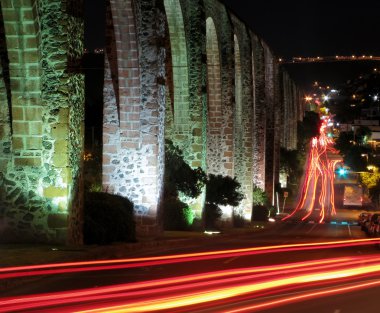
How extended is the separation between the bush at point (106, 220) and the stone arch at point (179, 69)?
30.9ft

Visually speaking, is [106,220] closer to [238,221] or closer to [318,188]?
[238,221]

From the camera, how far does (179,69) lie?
99.4 feet

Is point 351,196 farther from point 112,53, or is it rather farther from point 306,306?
point 306,306

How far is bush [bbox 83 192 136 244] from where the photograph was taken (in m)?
18.8

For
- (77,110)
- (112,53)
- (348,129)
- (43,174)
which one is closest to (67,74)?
(77,110)

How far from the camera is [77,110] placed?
17.6 m

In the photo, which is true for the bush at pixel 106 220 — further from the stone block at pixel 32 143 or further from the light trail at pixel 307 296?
the light trail at pixel 307 296

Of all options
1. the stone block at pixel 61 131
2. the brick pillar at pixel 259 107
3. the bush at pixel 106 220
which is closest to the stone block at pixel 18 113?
the stone block at pixel 61 131

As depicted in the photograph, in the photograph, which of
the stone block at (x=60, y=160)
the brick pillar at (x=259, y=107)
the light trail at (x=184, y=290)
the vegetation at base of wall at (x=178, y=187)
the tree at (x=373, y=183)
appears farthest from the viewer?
the tree at (x=373, y=183)

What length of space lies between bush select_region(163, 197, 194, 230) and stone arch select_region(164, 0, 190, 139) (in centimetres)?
310

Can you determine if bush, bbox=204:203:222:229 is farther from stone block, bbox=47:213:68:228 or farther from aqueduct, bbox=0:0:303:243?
stone block, bbox=47:213:68:228

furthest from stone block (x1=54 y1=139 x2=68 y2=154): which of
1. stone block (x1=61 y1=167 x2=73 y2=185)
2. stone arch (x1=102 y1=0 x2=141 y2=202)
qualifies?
stone arch (x1=102 y1=0 x2=141 y2=202)

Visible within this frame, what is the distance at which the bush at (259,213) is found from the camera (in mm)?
47775

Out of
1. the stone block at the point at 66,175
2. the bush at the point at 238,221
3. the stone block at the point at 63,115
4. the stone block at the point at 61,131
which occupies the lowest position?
the bush at the point at 238,221
